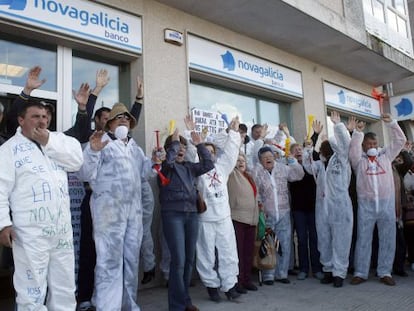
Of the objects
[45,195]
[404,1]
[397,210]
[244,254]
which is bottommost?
[244,254]

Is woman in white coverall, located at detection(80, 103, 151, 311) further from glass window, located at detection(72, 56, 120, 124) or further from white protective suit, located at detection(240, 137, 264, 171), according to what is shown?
white protective suit, located at detection(240, 137, 264, 171)

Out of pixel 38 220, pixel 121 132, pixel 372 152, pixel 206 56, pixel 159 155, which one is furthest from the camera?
pixel 206 56

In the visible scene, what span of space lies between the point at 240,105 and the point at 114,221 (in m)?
4.11

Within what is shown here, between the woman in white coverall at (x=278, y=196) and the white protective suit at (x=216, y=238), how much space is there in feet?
3.17

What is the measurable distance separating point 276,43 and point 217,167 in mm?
3712

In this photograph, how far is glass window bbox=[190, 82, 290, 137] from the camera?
626 centimetres

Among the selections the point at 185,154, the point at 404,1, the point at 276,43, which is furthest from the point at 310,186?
the point at 404,1

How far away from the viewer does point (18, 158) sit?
2.68 metres

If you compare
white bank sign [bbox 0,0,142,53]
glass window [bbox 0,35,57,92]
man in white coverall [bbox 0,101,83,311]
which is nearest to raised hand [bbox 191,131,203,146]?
man in white coverall [bbox 0,101,83,311]

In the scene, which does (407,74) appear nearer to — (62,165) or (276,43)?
(276,43)

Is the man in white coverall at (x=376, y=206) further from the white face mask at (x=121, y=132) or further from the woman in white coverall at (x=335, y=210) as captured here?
the white face mask at (x=121, y=132)

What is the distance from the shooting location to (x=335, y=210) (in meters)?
4.77

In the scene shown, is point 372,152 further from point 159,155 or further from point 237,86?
point 159,155

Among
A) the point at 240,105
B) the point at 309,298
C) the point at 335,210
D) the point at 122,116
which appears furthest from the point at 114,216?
the point at 240,105
